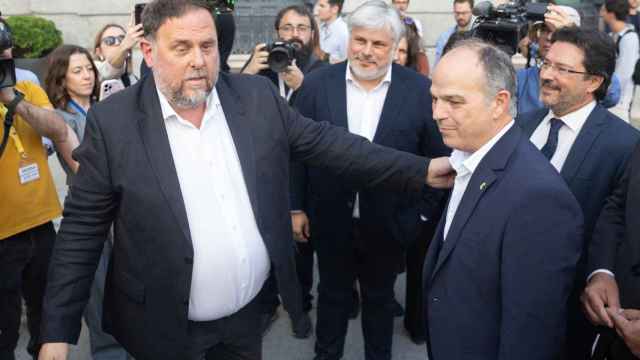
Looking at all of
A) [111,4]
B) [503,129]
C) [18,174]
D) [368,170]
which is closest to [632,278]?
[503,129]

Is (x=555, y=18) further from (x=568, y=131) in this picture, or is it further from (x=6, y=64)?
(x=6, y=64)

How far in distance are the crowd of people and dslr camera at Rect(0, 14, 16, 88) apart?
110 mm

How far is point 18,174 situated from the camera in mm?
3213

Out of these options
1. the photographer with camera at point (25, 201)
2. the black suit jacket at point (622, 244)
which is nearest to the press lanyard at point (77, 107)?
the photographer with camera at point (25, 201)

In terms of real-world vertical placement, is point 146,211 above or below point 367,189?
above

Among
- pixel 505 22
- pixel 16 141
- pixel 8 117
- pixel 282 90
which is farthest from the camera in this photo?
pixel 282 90

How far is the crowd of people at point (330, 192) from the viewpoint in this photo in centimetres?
207

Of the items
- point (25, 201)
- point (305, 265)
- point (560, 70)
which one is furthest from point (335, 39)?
point (25, 201)

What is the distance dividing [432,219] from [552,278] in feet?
5.97

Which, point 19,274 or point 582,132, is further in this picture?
point 19,274

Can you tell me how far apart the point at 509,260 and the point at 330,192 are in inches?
67.1

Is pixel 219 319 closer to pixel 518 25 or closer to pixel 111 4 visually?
pixel 518 25

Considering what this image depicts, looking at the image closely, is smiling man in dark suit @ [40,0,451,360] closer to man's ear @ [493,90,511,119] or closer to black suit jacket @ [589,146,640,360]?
man's ear @ [493,90,511,119]

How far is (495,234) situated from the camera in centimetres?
203
